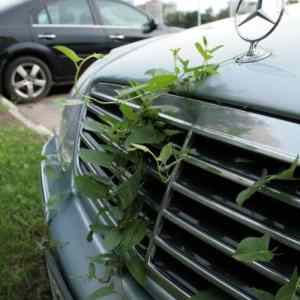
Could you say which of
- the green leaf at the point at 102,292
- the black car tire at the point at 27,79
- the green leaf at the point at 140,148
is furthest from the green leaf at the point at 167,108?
the black car tire at the point at 27,79

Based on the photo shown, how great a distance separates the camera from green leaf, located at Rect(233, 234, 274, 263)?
Result: 100 centimetres

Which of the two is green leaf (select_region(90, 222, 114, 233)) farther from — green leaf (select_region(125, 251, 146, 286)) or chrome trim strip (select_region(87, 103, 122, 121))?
chrome trim strip (select_region(87, 103, 122, 121))

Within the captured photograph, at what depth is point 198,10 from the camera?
1348cm

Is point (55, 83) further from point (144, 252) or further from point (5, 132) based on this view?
point (144, 252)

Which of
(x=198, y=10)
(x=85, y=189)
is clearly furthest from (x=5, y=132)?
(x=198, y=10)

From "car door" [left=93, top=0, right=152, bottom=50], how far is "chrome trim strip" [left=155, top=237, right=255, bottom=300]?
244 inches

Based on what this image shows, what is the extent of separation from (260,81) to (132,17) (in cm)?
640

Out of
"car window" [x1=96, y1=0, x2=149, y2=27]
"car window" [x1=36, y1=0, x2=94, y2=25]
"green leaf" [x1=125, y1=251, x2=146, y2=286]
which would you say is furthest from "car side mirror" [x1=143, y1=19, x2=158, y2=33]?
"green leaf" [x1=125, y1=251, x2=146, y2=286]

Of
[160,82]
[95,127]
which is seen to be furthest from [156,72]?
[95,127]

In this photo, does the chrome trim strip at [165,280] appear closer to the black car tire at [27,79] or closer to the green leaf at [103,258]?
the green leaf at [103,258]

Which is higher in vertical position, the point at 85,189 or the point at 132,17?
the point at 85,189

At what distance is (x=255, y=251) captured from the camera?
3.31 feet

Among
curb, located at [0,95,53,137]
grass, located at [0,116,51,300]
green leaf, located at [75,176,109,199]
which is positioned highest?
green leaf, located at [75,176,109,199]

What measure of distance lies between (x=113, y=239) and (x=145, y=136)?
296 mm
